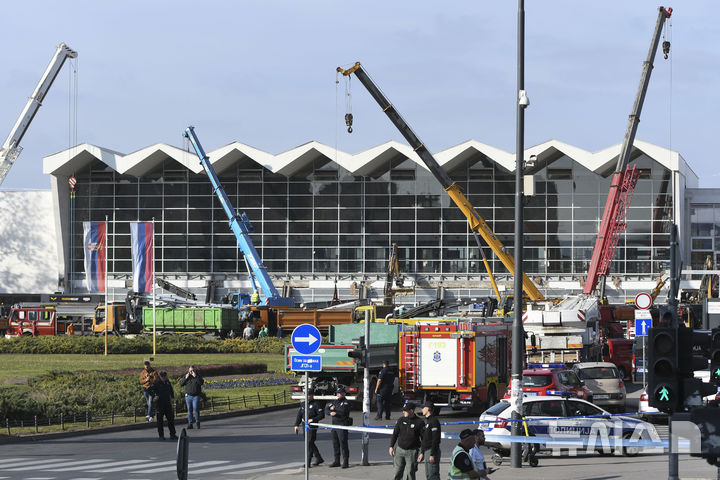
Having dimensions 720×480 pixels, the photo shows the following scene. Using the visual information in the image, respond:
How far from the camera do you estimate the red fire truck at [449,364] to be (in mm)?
28750

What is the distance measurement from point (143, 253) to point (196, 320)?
13.6 m

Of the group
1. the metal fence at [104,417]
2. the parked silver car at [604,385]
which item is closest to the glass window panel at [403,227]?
the metal fence at [104,417]

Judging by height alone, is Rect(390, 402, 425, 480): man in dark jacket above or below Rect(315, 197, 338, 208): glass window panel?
below

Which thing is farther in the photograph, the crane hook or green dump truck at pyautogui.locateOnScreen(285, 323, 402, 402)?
the crane hook

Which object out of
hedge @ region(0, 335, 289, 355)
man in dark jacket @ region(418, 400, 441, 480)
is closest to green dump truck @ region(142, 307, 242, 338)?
hedge @ region(0, 335, 289, 355)

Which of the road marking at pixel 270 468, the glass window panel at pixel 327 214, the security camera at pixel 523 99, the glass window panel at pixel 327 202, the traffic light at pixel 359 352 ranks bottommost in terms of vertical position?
the road marking at pixel 270 468

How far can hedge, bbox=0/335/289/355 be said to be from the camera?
178 ft

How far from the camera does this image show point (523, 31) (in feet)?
65.9

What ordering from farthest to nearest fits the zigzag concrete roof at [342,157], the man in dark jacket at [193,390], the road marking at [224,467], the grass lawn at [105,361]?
the zigzag concrete roof at [342,157] < the grass lawn at [105,361] < the man in dark jacket at [193,390] < the road marking at [224,467]

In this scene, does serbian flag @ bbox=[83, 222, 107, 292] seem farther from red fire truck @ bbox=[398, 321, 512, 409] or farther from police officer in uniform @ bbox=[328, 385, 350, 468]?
police officer in uniform @ bbox=[328, 385, 350, 468]

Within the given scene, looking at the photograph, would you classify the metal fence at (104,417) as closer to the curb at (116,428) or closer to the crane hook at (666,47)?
the curb at (116,428)

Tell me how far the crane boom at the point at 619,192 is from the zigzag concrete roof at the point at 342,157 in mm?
11513

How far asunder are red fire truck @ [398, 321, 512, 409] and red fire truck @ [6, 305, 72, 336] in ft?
138

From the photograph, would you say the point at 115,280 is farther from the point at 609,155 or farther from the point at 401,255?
the point at 609,155
